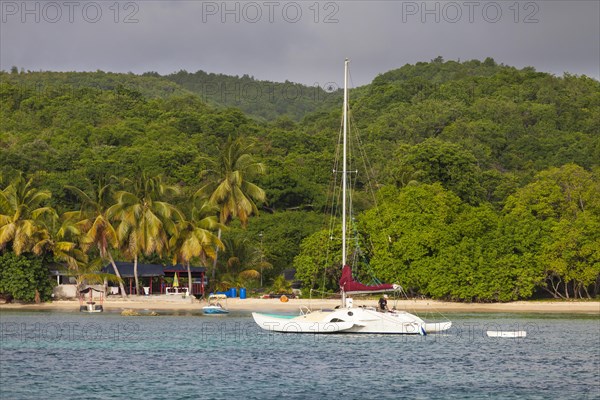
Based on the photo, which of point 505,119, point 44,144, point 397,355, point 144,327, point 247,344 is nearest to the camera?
point 397,355

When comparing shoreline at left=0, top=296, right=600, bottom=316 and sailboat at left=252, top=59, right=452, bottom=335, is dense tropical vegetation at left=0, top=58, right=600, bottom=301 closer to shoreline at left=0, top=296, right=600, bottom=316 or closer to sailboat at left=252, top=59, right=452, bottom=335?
shoreline at left=0, top=296, right=600, bottom=316

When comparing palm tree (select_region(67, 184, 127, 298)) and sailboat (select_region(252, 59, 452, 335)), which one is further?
palm tree (select_region(67, 184, 127, 298))

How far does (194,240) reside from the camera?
68312 millimetres

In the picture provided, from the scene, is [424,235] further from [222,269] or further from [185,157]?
[185,157]

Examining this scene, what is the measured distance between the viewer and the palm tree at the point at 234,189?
74938 millimetres

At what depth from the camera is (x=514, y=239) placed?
6738 centimetres

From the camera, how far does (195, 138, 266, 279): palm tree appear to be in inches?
2950

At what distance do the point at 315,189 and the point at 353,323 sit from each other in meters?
44.1

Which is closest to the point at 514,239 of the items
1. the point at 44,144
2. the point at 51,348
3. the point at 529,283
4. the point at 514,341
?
the point at 529,283

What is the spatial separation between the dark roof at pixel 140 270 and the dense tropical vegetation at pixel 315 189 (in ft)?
5.24

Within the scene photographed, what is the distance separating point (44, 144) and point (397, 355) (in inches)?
2431

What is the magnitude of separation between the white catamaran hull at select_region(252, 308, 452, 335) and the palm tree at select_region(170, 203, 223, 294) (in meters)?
22.0

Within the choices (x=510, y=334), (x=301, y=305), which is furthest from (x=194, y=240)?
(x=510, y=334)

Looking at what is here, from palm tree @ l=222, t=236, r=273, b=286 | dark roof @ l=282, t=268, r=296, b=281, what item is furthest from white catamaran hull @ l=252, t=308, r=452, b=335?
dark roof @ l=282, t=268, r=296, b=281
